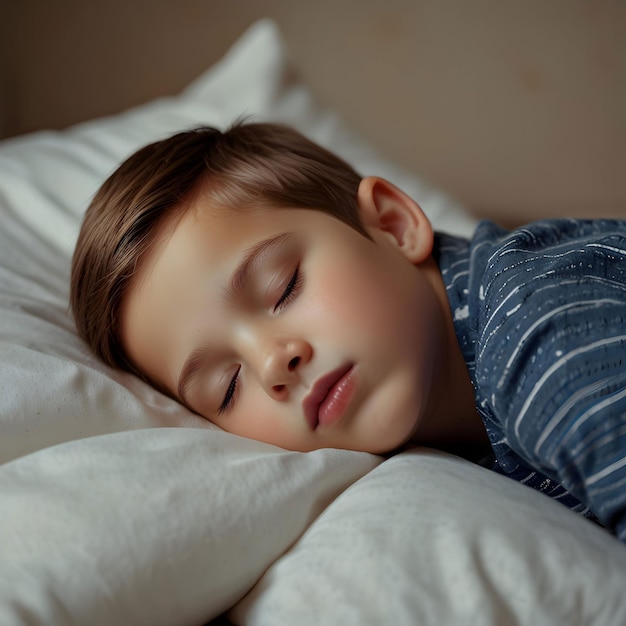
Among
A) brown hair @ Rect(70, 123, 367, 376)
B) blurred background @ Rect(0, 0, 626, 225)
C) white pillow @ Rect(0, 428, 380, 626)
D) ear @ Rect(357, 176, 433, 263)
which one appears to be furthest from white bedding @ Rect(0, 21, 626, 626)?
blurred background @ Rect(0, 0, 626, 225)

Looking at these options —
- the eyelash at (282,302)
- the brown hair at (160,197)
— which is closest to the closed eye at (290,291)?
the eyelash at (282,302)

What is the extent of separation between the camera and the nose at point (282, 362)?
2.44 ft

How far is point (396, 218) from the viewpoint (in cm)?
97

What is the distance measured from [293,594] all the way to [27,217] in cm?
85

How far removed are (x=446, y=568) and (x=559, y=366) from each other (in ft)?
0.66

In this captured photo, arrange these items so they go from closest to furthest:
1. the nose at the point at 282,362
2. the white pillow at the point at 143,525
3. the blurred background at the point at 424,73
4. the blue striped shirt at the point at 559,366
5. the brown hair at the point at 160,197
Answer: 1. the white pillow at the point at 143,525
2. the blue striped shirt at the point at 559,366
3. the nose at the point at 282,362
4. the brown hair at the point at 160,197
5. the blurred background at the point at 424,73

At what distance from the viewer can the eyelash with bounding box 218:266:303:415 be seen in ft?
2.60

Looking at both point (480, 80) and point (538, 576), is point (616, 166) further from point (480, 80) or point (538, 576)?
point (538, 576)

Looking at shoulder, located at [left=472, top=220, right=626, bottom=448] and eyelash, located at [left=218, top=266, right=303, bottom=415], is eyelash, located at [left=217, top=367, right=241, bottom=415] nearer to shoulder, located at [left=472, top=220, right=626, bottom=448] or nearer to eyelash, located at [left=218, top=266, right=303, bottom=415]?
eyelash, located at [left=218, top=266, right=303, bottom=415]

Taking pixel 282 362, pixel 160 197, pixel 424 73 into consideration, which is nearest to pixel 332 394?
pixel 282 362

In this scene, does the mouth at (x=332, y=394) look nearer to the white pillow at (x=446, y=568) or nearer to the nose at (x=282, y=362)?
the nose at (x=282, y=362)

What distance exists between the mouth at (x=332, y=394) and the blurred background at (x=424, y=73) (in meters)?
1.28

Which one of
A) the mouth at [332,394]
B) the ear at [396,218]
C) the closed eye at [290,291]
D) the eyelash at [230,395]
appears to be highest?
the ear at [396,218]

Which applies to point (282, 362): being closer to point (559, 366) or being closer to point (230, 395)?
point (230, 395)
